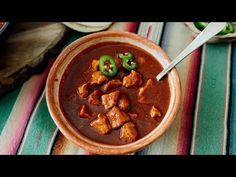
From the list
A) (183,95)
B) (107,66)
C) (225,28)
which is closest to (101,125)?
(107,66)

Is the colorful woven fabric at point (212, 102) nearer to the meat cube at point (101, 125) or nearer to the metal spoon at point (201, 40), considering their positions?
the metal spoon at point (201, 40)

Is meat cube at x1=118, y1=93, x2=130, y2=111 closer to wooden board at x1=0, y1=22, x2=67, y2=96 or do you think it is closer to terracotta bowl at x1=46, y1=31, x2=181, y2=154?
terracotta bowl at x1=46, y1=31, x2=181, y2=154

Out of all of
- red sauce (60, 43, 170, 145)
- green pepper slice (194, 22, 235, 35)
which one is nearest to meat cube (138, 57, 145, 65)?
red sauce (60, 43, 170, 145)

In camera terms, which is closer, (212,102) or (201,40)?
(201,40)

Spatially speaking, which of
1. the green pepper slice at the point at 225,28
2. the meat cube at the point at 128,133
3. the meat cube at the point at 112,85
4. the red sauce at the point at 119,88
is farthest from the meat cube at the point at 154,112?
the green pepper slice at the point at 225,28

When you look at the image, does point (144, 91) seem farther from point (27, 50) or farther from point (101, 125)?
point (27, 50)
